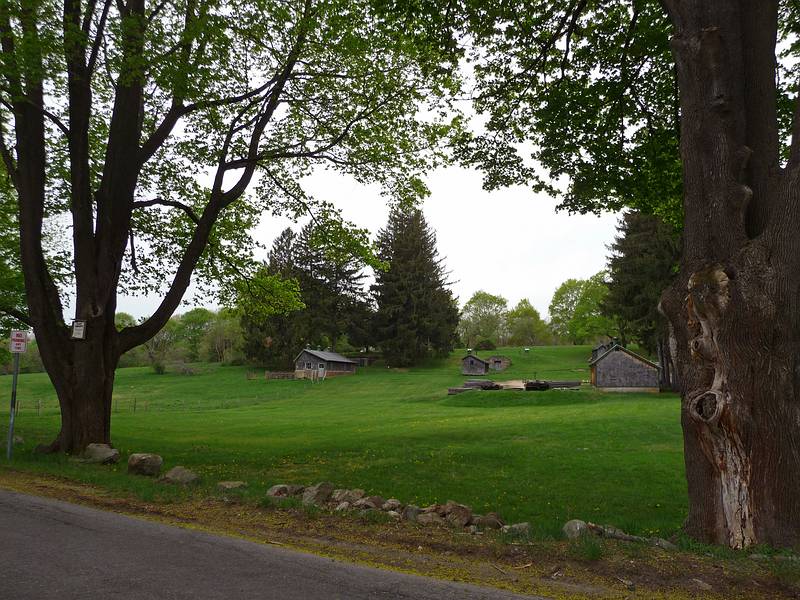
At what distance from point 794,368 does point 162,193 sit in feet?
55.5

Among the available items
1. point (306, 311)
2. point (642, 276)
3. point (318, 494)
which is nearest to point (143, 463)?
point (318, 494)

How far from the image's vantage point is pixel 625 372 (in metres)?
42.8

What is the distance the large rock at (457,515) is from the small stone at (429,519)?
15 cm

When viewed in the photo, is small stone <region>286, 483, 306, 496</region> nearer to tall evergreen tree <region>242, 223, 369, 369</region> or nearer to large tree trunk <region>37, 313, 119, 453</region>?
large tree trunk <region>37, 313, 119, 453</region>

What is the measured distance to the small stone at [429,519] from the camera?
271 inches

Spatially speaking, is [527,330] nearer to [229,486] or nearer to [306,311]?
[306,311]

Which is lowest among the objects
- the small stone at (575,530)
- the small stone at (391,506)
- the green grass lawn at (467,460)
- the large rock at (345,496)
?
the green grass lawn at (467,460)

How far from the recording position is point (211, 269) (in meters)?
17.5

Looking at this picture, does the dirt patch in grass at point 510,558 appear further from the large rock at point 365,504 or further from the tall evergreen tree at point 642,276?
the tall evergreen tree at point 642,276

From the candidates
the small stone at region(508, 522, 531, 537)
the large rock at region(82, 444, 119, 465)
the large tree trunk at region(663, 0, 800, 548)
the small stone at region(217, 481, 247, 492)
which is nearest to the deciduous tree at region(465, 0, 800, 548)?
the large tree trunk at region(663, 0, 800, 548)

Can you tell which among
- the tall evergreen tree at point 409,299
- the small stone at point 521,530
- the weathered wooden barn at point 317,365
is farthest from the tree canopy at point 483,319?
the small stone at point 521,530

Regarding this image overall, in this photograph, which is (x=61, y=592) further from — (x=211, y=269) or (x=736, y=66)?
(x=211, y=269)

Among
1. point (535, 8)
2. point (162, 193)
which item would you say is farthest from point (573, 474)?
point (162, 193)

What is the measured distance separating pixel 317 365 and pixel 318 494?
59703mm
